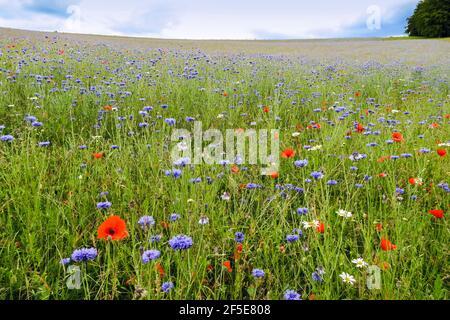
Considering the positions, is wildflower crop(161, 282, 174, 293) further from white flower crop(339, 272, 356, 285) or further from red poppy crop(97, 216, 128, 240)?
white flower crop(339, 272, 356, 285)

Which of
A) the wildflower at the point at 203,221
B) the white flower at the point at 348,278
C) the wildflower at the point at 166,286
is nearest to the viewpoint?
the wildflower at the point at 166,286

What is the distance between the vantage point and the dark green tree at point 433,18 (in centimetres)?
4328

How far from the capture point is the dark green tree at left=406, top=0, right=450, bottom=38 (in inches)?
1704

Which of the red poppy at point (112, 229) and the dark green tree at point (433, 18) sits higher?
the dark green tree at point (433, 18)

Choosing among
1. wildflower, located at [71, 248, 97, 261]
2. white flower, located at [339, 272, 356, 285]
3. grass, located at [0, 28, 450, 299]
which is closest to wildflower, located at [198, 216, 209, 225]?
grass, located at [0, 28, 450, 299]

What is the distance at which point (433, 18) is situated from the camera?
44281 mm

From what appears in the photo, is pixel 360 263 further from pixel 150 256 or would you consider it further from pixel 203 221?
pixel 150 256

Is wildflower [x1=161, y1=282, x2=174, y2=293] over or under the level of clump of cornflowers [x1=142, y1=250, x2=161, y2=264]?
under

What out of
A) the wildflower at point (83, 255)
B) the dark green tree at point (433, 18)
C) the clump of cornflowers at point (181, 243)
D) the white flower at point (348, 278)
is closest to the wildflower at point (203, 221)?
the clump of cornflowers at point (181, 243)

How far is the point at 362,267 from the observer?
1752mm

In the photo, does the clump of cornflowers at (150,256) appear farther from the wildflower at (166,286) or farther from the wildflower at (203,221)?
the wildflower at (203,221)

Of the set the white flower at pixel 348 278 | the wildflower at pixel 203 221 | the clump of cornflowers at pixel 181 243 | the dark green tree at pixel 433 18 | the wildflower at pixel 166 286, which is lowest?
the white flower at pixel 348 278

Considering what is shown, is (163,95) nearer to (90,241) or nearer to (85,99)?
(85,99)
